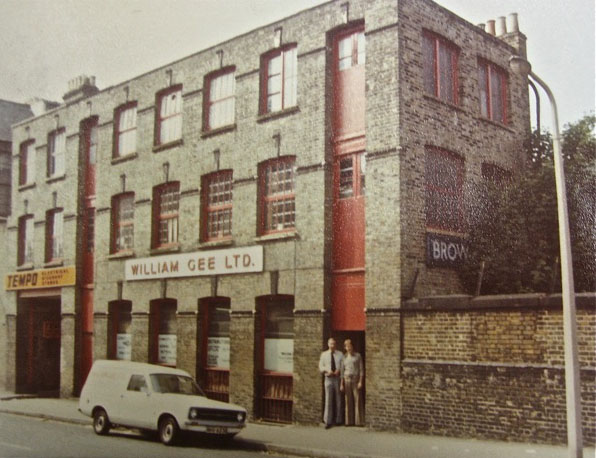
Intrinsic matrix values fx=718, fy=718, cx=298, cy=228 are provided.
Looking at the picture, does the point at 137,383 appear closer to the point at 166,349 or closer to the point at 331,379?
the point at 331,379

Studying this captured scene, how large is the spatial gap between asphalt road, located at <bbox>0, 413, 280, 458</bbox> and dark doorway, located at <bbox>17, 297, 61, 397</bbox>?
7629 millimetres

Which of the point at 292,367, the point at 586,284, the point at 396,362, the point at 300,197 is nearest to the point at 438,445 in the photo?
the point at 396,362

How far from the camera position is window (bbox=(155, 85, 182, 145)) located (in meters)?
21.1

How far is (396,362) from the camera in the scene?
14609 millimetres

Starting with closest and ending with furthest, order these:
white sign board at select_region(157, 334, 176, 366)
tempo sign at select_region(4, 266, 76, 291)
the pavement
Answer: the pavement → white sign board at select_region(157, 334, 176, 366) → tempo sign at select_region(4, 266, 76, 291)

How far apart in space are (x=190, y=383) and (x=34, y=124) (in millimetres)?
14369

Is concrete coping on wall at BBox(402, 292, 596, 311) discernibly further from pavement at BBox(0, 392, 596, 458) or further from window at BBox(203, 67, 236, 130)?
window at BBox(203, 67, 236, 130)

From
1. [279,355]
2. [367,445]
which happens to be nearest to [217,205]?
[279,355]

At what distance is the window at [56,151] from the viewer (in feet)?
81.3

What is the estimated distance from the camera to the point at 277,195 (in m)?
17.9

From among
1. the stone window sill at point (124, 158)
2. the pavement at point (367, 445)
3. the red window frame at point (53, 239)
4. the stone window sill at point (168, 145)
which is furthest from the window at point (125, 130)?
the pavement at point (367, 445)

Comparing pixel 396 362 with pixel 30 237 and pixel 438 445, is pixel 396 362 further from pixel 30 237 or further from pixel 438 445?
pixel 30 237

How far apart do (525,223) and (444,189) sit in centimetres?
193

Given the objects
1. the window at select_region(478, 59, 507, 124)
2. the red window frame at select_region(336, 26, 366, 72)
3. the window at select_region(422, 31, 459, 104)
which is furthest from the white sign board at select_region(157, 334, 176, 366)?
the window at select_region(478, 59, 507, 124)
